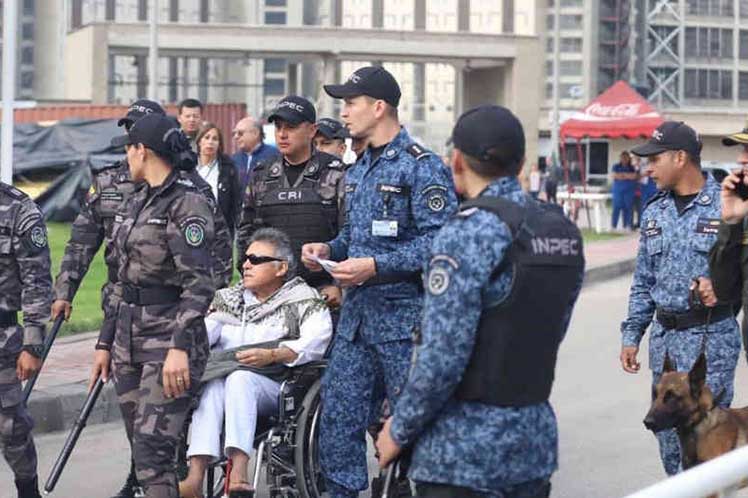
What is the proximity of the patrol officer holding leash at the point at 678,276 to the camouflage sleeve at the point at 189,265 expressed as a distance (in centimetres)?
190

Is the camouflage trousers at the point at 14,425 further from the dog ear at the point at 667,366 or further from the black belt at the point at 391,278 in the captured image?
the dog ear at the point at 667,366

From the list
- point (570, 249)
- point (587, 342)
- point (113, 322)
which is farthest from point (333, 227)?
point (587, 342)

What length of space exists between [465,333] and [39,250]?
3497 mm

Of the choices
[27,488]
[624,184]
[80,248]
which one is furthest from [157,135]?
[624,184]

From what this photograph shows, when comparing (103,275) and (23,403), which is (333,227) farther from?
(103,275)

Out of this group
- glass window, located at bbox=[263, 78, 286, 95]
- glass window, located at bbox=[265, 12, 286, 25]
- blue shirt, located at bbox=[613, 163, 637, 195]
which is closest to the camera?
blue shirt, located at bbox=[613, 163, 637, 195]

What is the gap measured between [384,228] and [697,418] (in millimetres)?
1443

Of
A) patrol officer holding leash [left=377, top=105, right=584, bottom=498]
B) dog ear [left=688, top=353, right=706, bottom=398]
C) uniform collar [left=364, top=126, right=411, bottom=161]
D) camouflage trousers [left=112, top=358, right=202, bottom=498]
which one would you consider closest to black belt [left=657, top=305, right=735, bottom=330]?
dog ear [left=688, top=353, right=706, bottom=398]

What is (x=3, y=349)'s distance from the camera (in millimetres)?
7172

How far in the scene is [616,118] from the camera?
102 feet

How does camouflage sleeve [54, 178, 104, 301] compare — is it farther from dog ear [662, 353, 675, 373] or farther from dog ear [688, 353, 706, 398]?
dog ear [688, 353, 706, 398]

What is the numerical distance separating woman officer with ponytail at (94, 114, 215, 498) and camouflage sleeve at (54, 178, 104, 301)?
135 cm

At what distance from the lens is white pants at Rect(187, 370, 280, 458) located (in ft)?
22.6

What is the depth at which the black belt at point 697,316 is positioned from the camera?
6617 millimetres
